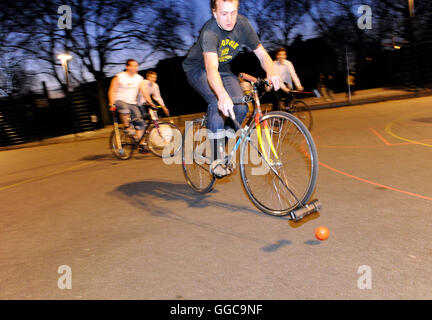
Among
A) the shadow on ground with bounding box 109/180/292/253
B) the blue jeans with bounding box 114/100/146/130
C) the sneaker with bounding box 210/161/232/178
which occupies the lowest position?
the shadow on ground with bounding box 109/180/292/253

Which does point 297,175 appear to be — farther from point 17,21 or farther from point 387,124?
point 17,21

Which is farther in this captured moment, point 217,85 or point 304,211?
point 217,85

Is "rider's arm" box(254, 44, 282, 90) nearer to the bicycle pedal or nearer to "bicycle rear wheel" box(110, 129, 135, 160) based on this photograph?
the bicycle pedal

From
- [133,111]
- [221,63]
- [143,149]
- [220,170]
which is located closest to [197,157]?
[220,170]

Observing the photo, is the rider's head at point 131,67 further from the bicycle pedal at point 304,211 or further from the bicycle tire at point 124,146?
the bicycle pedal at point 304,211

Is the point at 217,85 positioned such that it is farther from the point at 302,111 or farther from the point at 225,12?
the point at 302,111

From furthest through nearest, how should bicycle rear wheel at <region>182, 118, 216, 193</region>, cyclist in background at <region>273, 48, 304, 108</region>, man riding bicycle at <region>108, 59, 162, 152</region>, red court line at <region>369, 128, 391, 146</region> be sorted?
cyclist in background at <region>273, 48, 304, 108</region>
man riding bicycle at <region>108, 59, 162, 152</region>
red court line at <region>369, 128, 391, 146</region>
bicycle rear wheel at <region>182, 118, 216, 193</region>

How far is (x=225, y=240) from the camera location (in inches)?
127

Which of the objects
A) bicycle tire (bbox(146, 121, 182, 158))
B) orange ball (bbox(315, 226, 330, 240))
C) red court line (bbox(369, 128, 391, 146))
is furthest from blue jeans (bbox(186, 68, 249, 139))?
bicycle tire (bbox(146, 121, 182, 158))

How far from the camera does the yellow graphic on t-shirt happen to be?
3750mm

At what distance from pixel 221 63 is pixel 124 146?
5.17 m

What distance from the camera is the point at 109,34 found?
2395cm

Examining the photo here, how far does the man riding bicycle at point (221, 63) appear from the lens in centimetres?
348

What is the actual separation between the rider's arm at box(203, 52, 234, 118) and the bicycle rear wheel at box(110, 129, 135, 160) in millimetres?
5293
